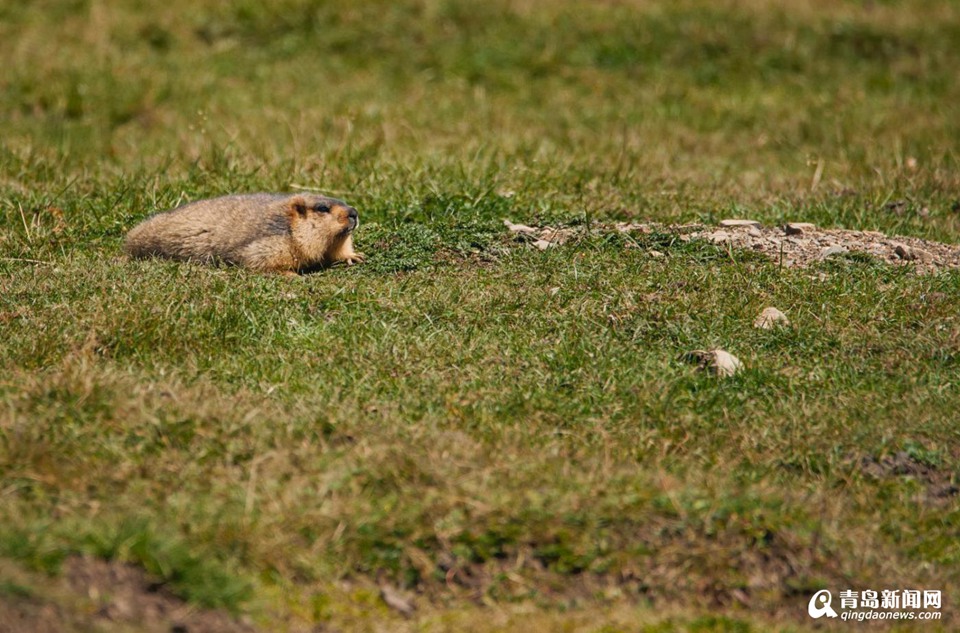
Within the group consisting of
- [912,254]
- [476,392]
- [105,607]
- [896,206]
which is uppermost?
[105,607]

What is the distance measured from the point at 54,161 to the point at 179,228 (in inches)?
92.9

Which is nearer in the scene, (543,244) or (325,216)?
(325,216)

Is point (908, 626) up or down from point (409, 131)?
down

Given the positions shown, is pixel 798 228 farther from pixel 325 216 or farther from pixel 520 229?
pixel 325 216

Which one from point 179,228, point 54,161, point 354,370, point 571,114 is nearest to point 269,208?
point 179,228

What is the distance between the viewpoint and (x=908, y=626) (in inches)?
159

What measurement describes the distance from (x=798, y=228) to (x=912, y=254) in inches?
27.0

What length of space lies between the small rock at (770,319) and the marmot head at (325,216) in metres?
2.28

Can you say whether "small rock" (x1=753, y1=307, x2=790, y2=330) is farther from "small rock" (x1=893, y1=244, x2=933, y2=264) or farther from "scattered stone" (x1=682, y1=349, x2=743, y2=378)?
"small rock" (x1=893, y1=244, x2=933, y2=264)

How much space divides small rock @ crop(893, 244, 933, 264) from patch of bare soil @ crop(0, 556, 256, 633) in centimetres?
458

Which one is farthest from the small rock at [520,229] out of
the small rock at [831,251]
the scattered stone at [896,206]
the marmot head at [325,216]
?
the scattered stone at [896,206]

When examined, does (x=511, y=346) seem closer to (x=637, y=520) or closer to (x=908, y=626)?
(x=637, y=520)

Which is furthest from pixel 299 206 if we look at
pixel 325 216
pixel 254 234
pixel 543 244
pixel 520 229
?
pixel 543 244

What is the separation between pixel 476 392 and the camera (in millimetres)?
5074
